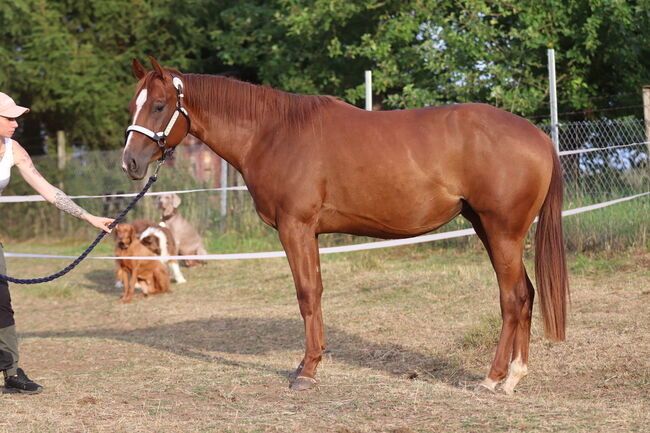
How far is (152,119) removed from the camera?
5512 millimetres

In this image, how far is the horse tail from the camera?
17.7 feet

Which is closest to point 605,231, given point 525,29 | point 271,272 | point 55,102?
point 271,272

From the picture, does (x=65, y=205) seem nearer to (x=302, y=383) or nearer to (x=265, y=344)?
(x=302, y=383)

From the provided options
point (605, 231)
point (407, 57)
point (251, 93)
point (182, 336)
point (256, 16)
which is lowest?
point (182, 336)

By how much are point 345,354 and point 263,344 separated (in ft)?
3.30

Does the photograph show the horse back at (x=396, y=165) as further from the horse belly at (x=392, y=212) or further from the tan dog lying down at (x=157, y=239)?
the tan dog lying down at (x=157, y=239)

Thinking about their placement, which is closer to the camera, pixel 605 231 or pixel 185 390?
pixel 185 390

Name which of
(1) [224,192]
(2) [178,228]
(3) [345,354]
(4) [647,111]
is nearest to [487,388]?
(3) [345,354]

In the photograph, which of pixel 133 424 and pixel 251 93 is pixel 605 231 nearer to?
pixel 251 93

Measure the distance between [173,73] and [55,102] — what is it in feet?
52.2

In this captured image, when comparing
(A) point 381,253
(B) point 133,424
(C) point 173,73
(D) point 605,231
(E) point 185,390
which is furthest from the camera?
(A) point 381,253

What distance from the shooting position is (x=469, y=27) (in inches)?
568

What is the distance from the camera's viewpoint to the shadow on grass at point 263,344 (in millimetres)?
6265

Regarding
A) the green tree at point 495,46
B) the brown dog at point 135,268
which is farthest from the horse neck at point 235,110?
the green tree at point 495,46
